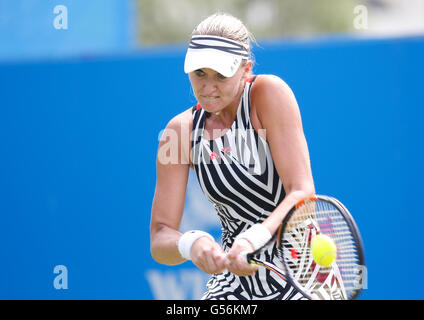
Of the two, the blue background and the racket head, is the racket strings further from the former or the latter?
the blue background

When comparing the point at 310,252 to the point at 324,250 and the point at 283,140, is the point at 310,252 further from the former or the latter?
the point at 283,140

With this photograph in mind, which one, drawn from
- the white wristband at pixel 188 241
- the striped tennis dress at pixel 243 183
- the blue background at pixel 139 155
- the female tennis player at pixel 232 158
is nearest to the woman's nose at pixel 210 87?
the female tennis player at pixel 232 158

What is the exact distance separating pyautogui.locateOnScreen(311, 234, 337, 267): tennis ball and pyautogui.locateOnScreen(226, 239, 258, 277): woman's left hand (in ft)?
0.73

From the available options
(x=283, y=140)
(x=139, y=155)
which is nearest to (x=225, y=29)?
(x=283, y=140)

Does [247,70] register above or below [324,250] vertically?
above

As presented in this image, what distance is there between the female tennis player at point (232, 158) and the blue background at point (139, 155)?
68.8 inches

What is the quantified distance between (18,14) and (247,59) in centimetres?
415

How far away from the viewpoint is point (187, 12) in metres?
19.9

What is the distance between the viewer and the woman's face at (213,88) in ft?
9.02

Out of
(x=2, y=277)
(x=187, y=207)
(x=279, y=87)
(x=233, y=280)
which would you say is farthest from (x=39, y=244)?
(x=279, y=87)

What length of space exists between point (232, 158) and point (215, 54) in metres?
0.41

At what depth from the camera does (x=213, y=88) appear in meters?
2.75
